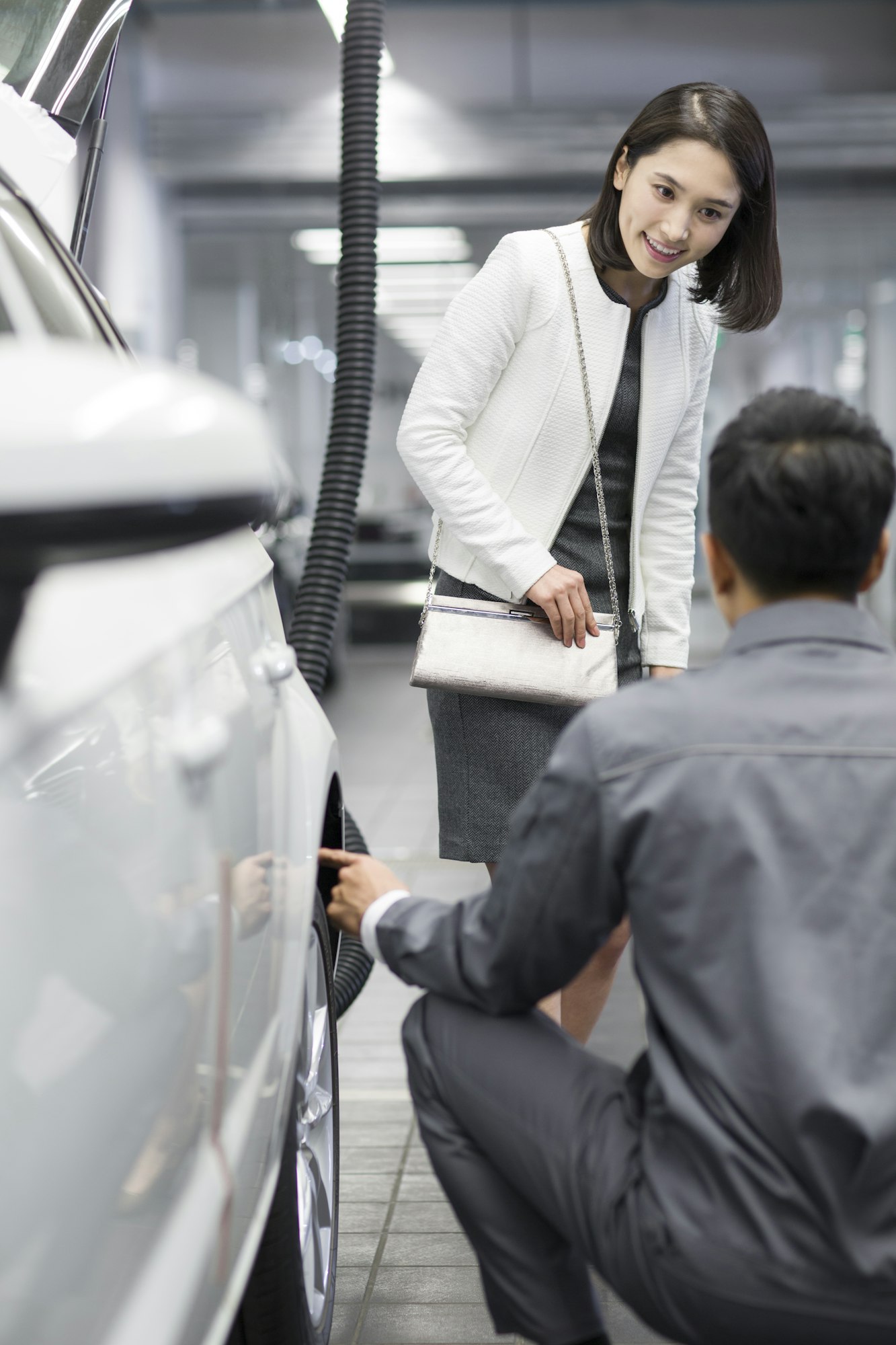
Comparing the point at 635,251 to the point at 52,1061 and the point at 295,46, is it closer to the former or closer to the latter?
the point at 52,1061

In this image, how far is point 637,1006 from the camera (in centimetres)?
409

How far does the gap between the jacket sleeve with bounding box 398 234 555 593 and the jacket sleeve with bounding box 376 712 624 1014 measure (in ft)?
2.82

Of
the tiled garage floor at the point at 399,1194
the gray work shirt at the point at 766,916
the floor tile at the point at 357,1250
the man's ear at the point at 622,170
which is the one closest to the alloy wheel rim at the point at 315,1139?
the tiled garage floor at the point at 399,1194

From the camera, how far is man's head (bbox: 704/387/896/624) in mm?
1436

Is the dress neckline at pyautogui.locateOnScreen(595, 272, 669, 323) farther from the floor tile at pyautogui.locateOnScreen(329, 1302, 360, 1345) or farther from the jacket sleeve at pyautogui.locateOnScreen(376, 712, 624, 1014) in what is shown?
the floor tile at pyautogui.locateOnScreen(329, 1302, 360, 1345)

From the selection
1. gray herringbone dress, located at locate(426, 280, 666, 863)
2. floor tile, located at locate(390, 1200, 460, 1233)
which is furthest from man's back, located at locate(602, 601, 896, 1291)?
floor tile, located at locate(390, 1200, 460, 1233)

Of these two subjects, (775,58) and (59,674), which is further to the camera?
(775,58)

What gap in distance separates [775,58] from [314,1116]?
10.4 meters

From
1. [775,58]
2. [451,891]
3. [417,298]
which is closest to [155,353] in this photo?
[417,298]

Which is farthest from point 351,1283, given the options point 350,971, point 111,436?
point 111,436

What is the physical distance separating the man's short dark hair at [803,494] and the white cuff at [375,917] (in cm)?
61

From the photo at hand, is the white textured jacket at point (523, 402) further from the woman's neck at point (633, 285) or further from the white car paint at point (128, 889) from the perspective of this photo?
the white car paint at point (128, 889)

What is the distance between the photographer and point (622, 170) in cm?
251

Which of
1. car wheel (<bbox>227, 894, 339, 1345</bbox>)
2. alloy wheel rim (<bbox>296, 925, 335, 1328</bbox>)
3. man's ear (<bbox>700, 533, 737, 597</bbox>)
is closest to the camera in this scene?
man's ear (<bbox>700, 533, 737, 597</bbox>)
